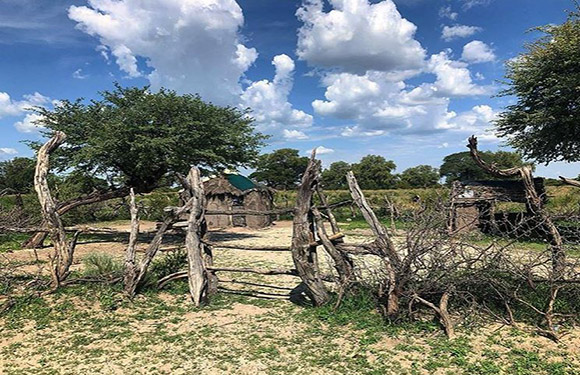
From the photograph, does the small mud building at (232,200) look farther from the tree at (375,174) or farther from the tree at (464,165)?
the tree at (464,165)

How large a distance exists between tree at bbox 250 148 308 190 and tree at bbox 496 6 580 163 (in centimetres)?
4219

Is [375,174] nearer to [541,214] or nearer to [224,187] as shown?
[224,187]

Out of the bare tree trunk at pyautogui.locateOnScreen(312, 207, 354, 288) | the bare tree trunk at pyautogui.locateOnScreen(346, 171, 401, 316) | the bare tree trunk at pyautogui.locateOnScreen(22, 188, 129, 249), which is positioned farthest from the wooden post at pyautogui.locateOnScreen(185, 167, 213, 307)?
the bare tree trunk at pyautogui.locateOnScreen(22, 188, 129, 249)

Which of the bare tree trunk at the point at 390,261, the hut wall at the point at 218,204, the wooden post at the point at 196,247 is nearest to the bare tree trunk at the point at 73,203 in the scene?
the hut wall at the point at 218,204

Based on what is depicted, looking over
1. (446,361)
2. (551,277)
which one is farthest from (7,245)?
(551,277)

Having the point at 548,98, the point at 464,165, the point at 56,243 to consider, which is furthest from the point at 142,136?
the point at 464,165

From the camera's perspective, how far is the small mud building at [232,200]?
2147cm

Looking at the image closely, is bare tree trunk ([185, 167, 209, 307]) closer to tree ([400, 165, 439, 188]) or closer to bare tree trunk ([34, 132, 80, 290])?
bare tree trunk ([34, 132, 80, 290])

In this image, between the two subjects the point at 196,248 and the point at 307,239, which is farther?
the point at 196,248

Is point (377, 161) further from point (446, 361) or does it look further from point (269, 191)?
point (446, 361)

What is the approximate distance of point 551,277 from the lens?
550 cm

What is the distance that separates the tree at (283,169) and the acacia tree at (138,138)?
43268 millimetres

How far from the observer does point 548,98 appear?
53.2 ft

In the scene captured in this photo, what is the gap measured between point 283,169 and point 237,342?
5591cm
